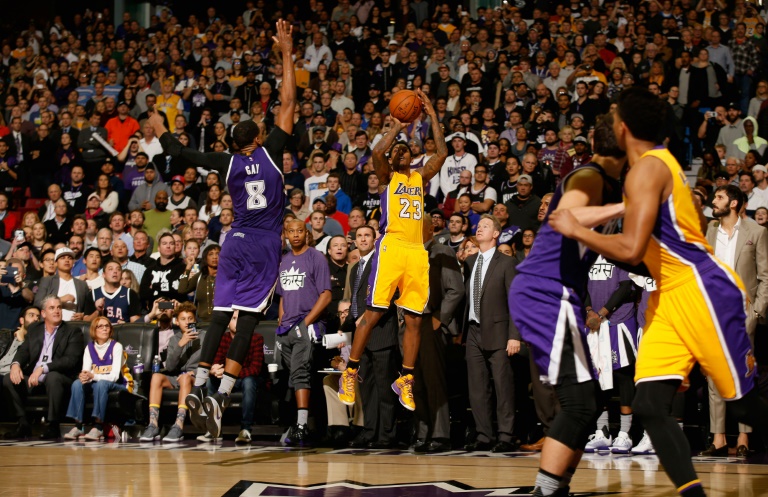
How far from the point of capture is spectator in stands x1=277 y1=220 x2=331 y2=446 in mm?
9219

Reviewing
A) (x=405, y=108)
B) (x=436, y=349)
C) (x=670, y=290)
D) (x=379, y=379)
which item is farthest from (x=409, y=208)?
(x=670, y=290)

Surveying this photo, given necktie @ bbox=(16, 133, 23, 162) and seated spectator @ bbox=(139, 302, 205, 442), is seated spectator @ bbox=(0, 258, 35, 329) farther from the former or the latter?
necktie @ bbox=(16, 133, 23, 162)

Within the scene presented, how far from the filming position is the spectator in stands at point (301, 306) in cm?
922

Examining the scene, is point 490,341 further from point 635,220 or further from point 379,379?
point 635,220

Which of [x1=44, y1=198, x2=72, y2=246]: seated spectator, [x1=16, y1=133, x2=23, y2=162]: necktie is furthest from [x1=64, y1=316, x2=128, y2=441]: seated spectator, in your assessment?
[x1=16, y1=133, x2=23, y2=162]: necktie

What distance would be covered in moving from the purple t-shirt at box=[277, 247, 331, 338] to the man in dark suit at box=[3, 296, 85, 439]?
237cm

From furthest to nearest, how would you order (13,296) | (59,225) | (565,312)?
(59,225) → (13,296) → (565,312)

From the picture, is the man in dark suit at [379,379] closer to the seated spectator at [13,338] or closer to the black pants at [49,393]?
the black pants at [49,393]

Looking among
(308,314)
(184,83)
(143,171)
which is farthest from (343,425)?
(184,83)

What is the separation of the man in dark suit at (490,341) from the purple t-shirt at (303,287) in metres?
1.50

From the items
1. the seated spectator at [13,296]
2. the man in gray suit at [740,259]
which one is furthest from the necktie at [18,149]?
the man in gray suit at [740,259]

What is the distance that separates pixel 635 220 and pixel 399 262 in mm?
4234

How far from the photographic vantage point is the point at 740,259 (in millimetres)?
8242

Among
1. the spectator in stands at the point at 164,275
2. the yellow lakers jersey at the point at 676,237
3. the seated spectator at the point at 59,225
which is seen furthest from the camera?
the seated spectator at the point at 59,225
